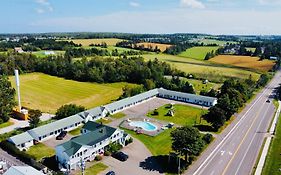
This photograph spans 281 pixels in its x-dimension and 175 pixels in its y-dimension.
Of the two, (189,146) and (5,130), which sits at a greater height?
(189,146)

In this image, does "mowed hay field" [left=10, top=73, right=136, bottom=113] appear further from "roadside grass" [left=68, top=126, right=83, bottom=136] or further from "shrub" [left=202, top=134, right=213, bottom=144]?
"shrub" [left=202, top=134, right=213, bottom=144]

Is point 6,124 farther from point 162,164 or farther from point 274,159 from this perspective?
point 274,159

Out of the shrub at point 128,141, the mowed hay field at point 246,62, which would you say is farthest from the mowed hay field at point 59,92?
the mowed hay field at point 246,62

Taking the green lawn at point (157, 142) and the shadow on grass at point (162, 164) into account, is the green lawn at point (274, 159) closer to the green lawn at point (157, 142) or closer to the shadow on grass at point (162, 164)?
the shadow on grass at point (162, 164)

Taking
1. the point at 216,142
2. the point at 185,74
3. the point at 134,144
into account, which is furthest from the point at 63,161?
the point at 185,74

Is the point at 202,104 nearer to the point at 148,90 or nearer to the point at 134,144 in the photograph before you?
the point at 148,90

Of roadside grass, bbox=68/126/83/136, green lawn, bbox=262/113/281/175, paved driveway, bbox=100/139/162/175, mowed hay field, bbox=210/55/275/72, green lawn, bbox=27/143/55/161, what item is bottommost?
green lawn, bbox=27/143/55/161

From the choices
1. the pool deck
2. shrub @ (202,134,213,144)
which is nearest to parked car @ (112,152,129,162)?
the pool deck
